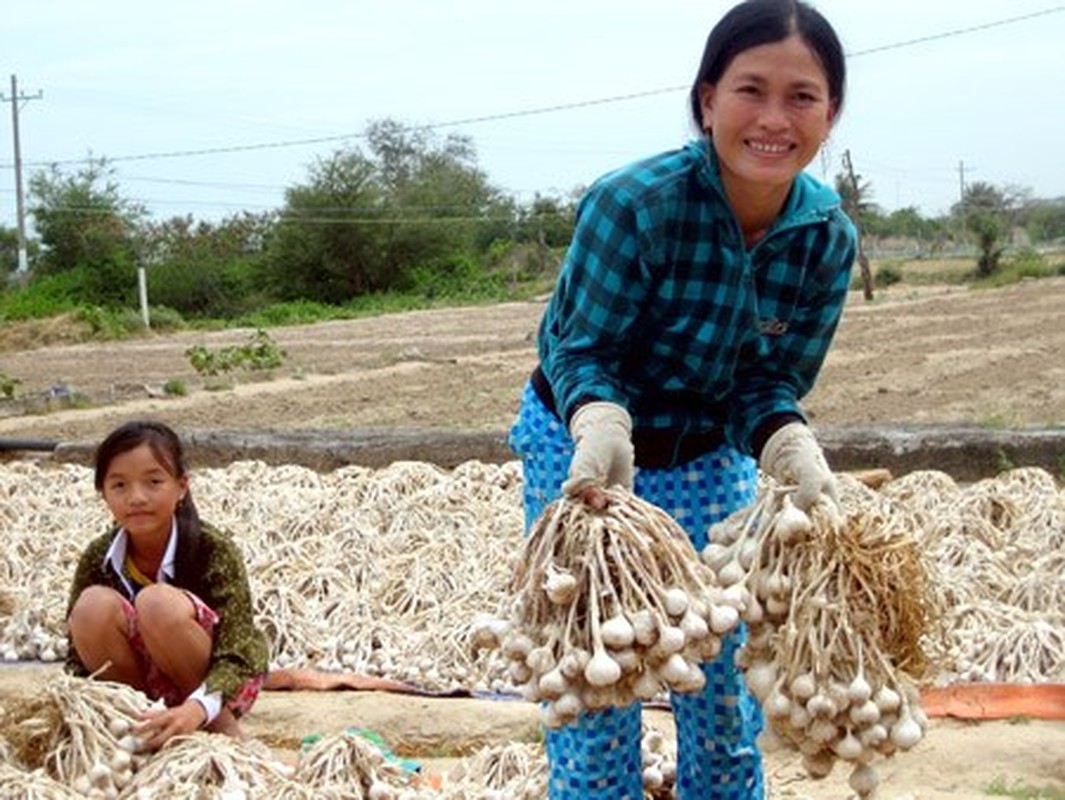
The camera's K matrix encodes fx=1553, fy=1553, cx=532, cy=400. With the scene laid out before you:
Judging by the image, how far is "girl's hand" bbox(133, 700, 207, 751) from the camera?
11.4 feet

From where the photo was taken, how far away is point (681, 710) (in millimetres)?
3031

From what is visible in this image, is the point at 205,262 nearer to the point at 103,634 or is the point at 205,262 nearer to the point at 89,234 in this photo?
the point at 89,234

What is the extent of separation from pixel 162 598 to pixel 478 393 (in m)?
11.2

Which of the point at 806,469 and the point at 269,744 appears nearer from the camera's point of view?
the point at 806,469

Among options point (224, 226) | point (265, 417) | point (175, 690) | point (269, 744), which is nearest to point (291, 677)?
point (269, 744)

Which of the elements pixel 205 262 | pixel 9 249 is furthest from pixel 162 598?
pixel 9 249

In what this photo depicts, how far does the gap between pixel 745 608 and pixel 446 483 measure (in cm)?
460

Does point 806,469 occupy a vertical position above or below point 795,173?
below

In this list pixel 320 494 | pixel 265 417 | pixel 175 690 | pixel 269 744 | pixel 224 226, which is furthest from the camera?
pixel 224 226

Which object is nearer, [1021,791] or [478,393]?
[1021,791]

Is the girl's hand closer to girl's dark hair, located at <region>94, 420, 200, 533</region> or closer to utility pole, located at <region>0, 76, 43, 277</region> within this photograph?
girl's dark hair, located at <region>94, 420, 200, 533</region>

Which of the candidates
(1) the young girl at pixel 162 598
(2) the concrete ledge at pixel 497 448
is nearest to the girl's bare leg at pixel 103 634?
(1) the young girl at pixel 162 598

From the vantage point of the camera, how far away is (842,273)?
285cm

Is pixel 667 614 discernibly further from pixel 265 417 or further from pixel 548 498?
pixel 265 417
